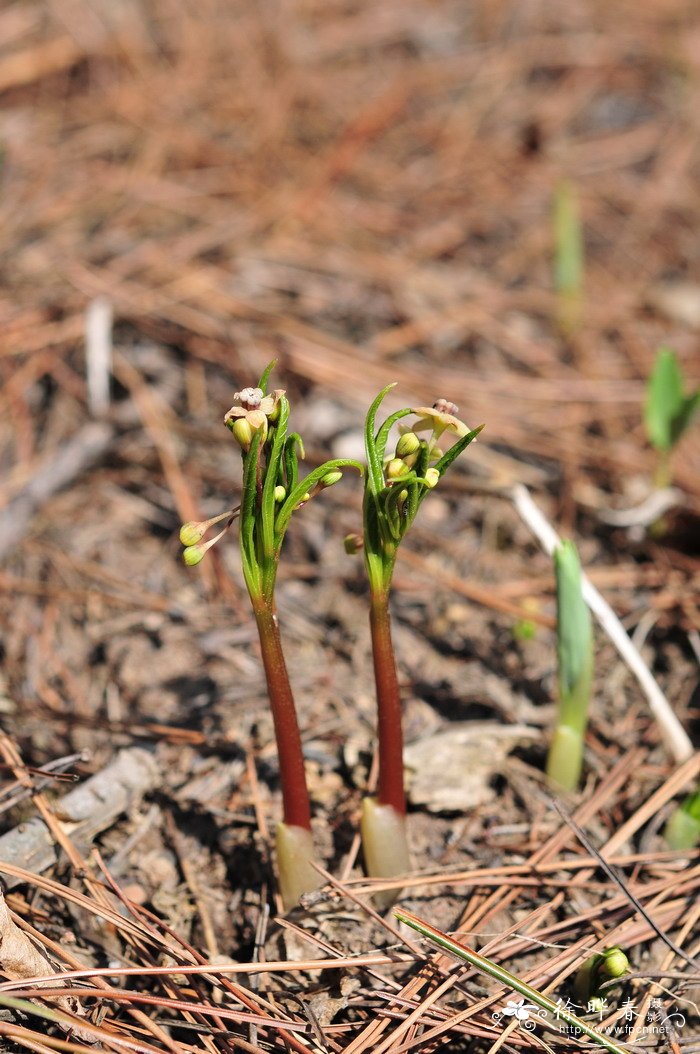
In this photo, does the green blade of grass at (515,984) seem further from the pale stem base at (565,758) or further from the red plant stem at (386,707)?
the pale stem base at (565,758)

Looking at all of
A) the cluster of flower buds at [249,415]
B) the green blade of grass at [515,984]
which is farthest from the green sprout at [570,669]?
the cluster of flower buds at [249,415]

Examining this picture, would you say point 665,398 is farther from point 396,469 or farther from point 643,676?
point 396,469

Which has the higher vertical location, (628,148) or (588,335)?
(628,148)

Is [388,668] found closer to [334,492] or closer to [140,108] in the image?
[334,492]

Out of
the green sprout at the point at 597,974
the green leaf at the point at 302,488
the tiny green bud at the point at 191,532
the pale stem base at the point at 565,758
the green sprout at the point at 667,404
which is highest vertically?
the green sprout at the point at 667,404

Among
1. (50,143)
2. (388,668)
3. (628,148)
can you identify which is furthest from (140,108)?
(388,668)
